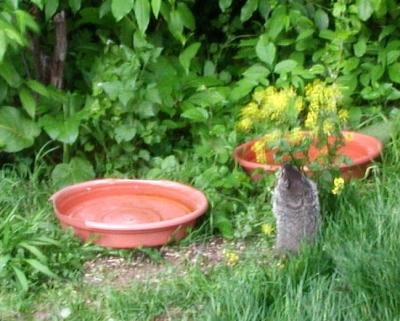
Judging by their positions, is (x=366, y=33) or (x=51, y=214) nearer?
(x=51, y=214)

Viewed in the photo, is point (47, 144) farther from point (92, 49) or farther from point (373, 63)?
point (373, 63)

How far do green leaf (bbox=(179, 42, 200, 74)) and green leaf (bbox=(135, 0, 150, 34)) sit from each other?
678mm

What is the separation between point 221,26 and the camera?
636cm

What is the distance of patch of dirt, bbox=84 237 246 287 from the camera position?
4.39 metres

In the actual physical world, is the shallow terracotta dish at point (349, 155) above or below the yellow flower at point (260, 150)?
below

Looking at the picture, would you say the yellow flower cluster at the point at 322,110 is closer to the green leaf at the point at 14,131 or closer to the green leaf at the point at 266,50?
the green leaf at the point at 266,50

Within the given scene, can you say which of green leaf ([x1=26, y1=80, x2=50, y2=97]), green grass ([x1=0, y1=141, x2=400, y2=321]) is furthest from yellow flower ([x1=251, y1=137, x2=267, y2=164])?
green leaf ([x1=26, y1=80, x2=50, y2=97])

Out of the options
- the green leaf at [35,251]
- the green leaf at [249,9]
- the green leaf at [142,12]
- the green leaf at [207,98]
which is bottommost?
the green leaf at [35,251]

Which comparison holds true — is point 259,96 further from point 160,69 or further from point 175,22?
point 160,69

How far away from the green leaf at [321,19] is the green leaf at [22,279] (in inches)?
96.7

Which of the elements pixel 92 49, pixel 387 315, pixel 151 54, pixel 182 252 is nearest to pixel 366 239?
pixel 387 315

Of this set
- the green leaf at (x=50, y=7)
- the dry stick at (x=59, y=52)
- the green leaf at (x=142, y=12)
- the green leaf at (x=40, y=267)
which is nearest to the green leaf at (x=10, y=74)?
the green leaf at (x=50, y=7)

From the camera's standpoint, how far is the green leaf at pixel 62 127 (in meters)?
5.23

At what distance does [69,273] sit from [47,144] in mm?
1278
